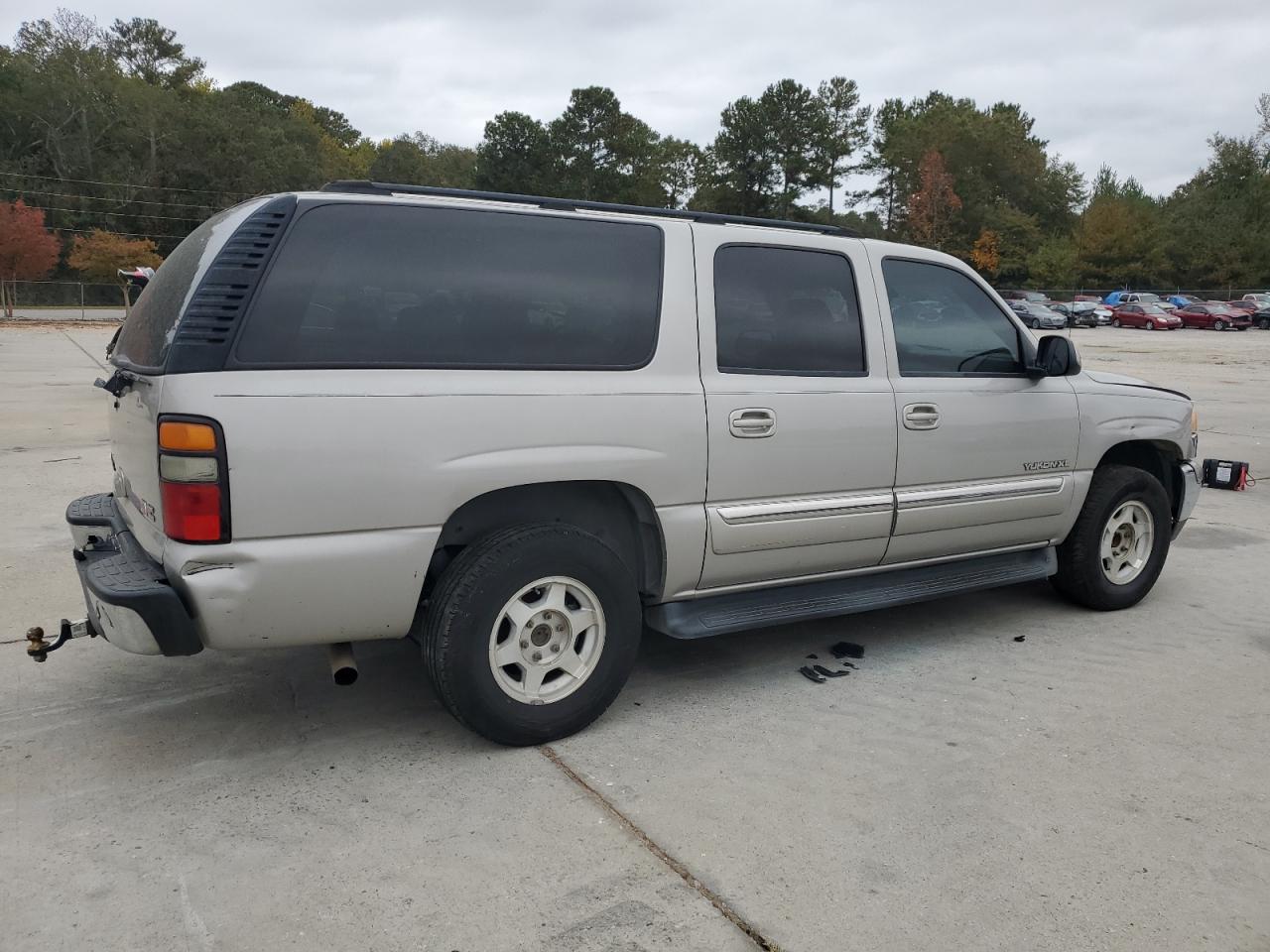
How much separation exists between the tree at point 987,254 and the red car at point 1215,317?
86.9 feet

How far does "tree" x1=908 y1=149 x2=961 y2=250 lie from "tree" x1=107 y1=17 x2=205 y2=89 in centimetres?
5833

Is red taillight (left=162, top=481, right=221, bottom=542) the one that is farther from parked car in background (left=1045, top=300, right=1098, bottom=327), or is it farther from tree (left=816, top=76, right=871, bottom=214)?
tree (left=816, top=76, right=871, bottom=214)

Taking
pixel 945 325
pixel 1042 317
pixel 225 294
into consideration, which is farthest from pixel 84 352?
pixel 1042 317

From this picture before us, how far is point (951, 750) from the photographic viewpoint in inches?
142

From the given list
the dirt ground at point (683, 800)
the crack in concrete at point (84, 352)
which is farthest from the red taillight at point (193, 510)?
the crack in concrete at point (84, 352)

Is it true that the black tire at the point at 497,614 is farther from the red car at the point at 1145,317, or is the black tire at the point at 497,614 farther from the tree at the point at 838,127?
the tree at the point at 838,127

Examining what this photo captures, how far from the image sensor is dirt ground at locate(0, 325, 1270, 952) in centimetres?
262

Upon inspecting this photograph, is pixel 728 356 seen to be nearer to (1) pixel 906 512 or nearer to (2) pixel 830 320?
(2) pixel 830 320

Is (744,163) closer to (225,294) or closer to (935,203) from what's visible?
(935,203)

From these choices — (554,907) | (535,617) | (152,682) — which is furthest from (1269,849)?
(152,682)

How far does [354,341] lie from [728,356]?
141 centimetres

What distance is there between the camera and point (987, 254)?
7175 cm

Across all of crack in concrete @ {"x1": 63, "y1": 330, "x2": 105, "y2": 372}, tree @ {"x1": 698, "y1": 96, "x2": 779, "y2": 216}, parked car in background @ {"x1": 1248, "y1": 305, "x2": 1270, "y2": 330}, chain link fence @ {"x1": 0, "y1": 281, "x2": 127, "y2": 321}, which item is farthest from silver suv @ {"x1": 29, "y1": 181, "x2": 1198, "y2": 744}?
tree @ {"x1": 698, "y1": 96, "x2": 779, "y2": 216}

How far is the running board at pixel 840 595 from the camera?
392cm
